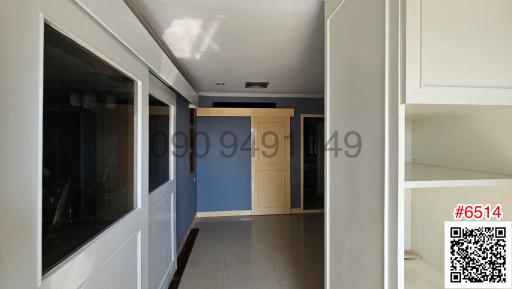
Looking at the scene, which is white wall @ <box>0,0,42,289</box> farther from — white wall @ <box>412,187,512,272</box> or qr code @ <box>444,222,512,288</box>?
white wall @ <box>412,187,512,272</box>

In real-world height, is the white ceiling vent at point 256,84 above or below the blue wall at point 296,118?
above

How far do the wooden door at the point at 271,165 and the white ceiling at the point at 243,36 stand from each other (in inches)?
55.9

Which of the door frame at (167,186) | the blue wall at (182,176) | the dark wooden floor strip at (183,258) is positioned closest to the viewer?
the door frame at (167,186)

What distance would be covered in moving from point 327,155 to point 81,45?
1.27 meters

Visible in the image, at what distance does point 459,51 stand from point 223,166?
4209 mm

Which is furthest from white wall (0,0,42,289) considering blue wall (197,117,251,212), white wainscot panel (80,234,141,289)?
blue wall (197,117,251,212)

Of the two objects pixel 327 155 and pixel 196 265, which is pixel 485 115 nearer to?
pixel 327 155

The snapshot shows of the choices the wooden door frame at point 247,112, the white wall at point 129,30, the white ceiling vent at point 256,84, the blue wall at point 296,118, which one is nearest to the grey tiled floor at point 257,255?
the blue wall at point 296,118

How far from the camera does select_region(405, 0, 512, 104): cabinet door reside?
0.72 meters

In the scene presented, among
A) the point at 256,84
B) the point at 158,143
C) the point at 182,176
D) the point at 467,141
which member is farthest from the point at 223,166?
the point at 467,141

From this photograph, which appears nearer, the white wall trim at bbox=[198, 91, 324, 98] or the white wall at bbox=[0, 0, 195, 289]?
the white wall at bbox=[0, 0, 195, 289]

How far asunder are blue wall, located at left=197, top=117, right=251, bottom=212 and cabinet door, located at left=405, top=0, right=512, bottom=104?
3.99 m

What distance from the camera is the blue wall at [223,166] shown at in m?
4.62

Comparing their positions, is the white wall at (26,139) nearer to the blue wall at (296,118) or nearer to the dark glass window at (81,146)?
the dark glass window at (81,146)
